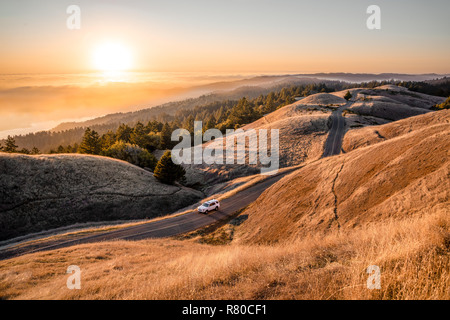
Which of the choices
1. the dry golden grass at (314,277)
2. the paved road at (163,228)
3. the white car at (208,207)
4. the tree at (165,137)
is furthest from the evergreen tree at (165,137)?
the dry golden grass at (314,277)

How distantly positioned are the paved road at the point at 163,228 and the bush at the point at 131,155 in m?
36.6

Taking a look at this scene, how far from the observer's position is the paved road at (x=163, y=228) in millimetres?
20906

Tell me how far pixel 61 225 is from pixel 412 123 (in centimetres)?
7391

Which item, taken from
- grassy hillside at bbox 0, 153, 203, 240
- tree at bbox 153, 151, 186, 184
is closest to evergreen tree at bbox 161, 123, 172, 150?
tree at bbox 153, 151, 186, 184

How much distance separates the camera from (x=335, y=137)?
60.7 metres

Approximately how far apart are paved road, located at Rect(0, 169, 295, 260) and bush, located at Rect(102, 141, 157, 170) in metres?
36.6

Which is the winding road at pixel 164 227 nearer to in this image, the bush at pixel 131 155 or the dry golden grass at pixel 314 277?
the dry golden grass at pixel 314 277

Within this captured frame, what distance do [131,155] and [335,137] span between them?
62412 millimetres

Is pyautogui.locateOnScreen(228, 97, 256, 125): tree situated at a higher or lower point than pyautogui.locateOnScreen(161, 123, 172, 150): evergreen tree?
higher

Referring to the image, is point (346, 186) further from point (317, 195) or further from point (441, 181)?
point (441, 181)

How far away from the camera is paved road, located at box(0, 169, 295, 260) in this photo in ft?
68.6

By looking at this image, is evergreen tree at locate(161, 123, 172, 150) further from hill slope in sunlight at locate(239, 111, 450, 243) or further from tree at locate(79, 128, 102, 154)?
hill slope in sunlight at locate(239, 111, 450, 243)

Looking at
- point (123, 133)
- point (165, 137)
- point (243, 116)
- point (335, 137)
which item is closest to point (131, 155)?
point (165, 137)
